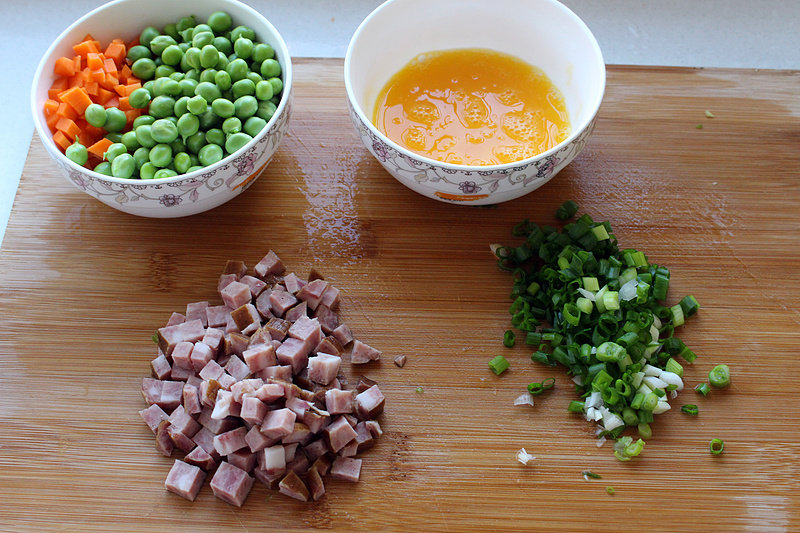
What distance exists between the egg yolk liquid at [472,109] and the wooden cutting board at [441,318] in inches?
8.9

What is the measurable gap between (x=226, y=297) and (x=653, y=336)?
1428mm

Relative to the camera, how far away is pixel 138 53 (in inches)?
104

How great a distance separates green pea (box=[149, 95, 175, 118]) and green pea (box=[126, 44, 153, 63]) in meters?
0.27

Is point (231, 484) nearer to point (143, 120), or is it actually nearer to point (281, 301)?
point (281, 301)

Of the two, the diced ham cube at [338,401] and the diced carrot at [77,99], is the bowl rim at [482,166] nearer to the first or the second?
the diced ham cube at [338,401]

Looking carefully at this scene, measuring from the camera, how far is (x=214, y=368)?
230 cm

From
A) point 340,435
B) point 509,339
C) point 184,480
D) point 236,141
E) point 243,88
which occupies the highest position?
point 243,88

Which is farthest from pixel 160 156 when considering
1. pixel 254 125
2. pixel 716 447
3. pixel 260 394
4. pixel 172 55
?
pixel 716 447

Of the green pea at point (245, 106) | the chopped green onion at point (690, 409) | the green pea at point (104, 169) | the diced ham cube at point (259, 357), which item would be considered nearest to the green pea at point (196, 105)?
the green pea at point (245, 106)

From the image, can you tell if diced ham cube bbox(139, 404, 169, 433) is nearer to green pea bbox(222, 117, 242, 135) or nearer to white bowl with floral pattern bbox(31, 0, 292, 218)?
white bowl with floral pattern bbox(31, 0, 292, 218)

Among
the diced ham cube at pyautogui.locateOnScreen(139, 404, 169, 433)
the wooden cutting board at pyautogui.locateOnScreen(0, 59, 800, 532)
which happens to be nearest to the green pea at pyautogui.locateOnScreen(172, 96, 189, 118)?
the wooden cutting board at pyautogui.locateOnScreen(0, 59, 800, 532)

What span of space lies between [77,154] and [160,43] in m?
0.53

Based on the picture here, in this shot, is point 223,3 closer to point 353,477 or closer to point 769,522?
point 353,477

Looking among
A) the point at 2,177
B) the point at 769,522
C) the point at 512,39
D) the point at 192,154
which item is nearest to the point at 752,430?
the point at 769,522
